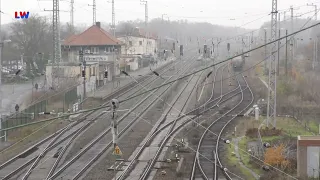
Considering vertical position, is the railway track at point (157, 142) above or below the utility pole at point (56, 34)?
below

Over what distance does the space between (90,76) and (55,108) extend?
7866 millimetres

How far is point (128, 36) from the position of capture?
4897 cm

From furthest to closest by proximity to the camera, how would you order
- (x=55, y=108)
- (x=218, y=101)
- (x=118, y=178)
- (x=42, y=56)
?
(x=42, y=56), (x=218, y=101), (x=55, y=108), (x=118, y=178)

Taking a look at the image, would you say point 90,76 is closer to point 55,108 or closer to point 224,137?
point 55,108

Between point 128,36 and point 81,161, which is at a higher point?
point 128,36

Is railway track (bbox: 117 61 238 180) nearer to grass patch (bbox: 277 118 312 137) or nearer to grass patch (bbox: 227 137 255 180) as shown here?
grass patch (bbox: 227 137 255 180)

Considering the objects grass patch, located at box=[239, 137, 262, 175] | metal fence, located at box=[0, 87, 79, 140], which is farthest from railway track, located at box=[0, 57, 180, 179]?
grass patch, located at box=[239, 137, 262, 175]

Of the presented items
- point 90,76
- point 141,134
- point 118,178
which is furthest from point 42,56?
point 118,178

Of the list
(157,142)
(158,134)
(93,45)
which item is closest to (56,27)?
(158,134)

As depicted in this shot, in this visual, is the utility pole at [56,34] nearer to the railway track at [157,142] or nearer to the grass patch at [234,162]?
the railway track at [157,142]

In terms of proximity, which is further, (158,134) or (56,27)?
(56,27)

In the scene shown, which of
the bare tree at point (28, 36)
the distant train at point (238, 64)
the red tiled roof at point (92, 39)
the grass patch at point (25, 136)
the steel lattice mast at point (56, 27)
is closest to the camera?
the grass patch at point (25, 136)

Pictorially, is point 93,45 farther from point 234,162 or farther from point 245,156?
point 234,162

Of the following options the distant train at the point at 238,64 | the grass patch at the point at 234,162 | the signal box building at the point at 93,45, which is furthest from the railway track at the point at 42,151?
the distant train at the point at 238,64
